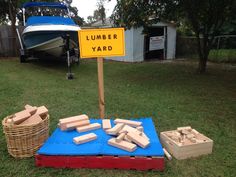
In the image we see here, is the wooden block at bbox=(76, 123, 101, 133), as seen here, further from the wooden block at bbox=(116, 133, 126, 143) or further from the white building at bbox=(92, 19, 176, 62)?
the white building at bbox=(92, 19, 176, 62)

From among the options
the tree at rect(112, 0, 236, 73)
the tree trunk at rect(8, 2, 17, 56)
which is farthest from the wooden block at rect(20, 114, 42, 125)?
the tree trunk at rect(8, 2, 17, 56)

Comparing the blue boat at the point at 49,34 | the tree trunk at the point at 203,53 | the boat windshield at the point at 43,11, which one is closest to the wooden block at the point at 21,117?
the blue boat at the point at 49,34

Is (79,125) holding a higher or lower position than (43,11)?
lower

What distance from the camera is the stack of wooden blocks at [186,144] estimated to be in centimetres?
294

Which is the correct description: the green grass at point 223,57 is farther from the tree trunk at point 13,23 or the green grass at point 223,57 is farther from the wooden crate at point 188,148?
the tree trunk at point 13,23

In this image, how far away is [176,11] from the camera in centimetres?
829

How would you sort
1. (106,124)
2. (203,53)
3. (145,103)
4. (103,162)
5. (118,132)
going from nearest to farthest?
(103,162), (118,132), (106,124), (145,103), (203,53)

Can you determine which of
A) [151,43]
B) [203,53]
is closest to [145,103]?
[203,53]

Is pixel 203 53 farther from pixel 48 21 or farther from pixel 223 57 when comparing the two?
pixel 48 21

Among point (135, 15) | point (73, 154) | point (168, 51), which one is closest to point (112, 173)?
point (73, 154)

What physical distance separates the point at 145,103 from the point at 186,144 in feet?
7.40

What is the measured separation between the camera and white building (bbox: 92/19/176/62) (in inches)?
505

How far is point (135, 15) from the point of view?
688 cm

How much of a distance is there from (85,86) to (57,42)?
3.01 meters
